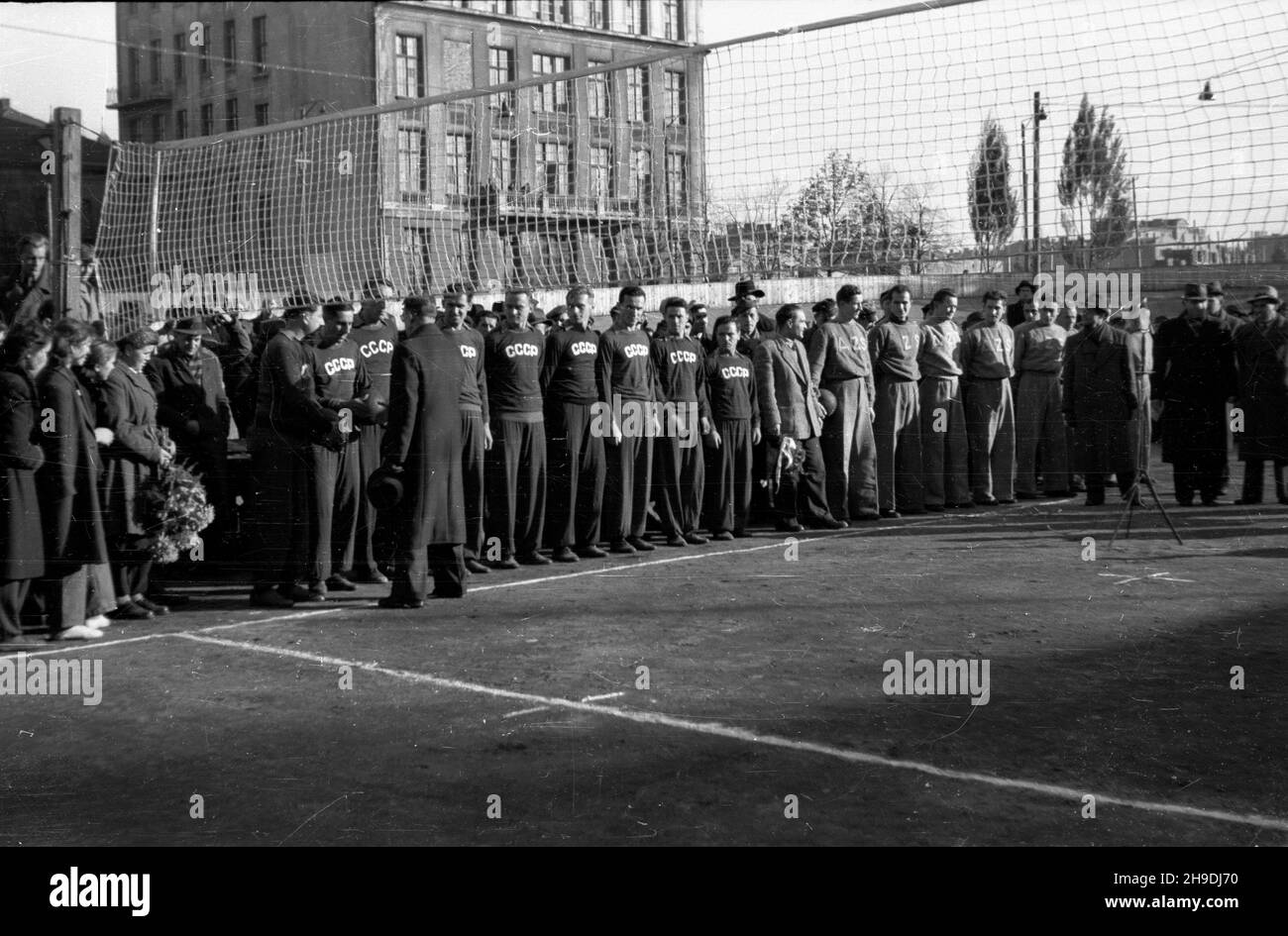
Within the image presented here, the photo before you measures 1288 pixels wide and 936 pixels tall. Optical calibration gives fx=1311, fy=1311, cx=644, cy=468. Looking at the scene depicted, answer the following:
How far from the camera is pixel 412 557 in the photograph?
31.0 ft

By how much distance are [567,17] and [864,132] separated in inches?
129

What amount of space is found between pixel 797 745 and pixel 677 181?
14.1ft

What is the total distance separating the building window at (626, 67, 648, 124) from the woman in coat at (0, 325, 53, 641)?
13.0 feet

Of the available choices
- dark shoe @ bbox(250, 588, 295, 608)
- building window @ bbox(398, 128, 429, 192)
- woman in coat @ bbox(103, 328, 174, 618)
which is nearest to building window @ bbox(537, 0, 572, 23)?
building window @ bbox(398, 128, 429, 192)

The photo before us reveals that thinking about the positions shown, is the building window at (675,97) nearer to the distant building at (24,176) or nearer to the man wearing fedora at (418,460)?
the man wearing fedora at (418,460)

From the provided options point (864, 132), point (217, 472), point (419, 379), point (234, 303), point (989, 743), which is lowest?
point (989, 743)

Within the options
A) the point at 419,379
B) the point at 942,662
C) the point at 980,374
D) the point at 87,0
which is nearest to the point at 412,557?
the point at 419,379

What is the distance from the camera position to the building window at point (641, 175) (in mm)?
8508

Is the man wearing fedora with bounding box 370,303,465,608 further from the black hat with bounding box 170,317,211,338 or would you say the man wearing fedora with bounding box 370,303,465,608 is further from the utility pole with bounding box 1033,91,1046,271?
the utility pole with bounding box 1033,91,1046,271

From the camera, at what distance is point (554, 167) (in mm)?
8953

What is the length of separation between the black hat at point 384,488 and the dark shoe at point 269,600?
115 centimetres

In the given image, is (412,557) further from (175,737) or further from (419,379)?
(175,737)
